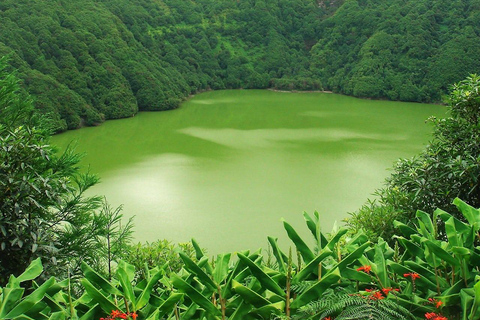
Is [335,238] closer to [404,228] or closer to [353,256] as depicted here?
[353,256]

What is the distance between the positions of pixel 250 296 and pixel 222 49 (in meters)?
34.2

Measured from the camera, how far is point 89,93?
21484 millimetres

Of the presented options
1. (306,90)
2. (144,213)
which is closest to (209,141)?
(144,213)

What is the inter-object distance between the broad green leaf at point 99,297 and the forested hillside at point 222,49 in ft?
59.3

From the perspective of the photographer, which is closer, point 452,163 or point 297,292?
point 297,292

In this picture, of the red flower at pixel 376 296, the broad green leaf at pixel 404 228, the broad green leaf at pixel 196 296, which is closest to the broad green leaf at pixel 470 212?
the broad green leaf at pixel 404 228

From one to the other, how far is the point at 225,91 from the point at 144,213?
76.0 ft

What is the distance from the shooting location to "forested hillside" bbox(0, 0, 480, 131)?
21281 millimetres

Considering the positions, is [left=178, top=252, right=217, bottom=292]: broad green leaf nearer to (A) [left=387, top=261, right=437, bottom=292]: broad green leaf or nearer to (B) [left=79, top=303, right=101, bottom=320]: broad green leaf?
(B) [left=79, top=303, right=101, bottom=320]: broad green leaf

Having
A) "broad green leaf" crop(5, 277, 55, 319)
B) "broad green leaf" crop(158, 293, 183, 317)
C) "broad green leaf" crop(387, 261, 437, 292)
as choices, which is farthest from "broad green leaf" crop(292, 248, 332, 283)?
"broad green leaf" crop(5, 277, 55, 319)

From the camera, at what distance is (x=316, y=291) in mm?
1290

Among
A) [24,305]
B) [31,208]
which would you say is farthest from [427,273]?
[31,208]

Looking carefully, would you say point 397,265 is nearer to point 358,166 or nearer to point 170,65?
point 358,166

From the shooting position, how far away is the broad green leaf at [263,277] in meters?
1.29
